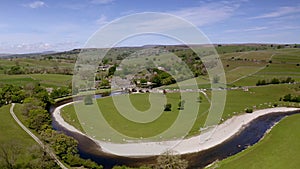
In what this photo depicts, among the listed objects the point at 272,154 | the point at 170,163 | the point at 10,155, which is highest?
the point at 10,155

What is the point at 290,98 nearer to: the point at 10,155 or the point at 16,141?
the point at 16,141

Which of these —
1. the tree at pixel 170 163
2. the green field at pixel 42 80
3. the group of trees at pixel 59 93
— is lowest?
the tree at pixel 170 163

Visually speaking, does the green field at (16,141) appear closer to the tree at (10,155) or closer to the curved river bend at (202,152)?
the tree at (10,155)

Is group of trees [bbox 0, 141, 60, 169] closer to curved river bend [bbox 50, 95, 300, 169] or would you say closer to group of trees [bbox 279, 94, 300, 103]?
curved river bend [bbox 50, 95, 300, 169]

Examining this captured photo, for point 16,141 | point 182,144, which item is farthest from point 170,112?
point 16,141

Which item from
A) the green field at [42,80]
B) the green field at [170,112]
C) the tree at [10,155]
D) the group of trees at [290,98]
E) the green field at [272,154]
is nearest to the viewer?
the tree at [10,155]

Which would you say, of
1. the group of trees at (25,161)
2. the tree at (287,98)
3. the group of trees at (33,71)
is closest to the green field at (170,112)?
the tree at (287,98)

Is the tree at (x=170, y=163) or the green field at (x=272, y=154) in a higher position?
the tree at (x=170, y=163)
